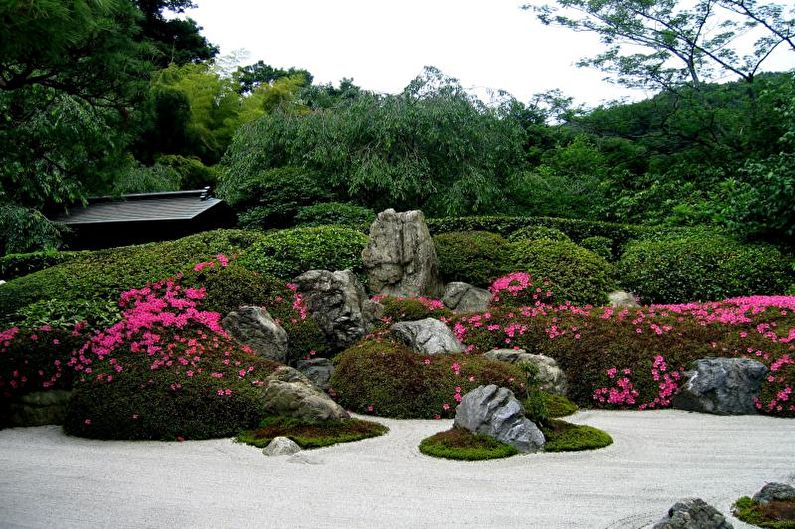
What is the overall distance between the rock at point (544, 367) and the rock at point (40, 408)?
15.8 ft

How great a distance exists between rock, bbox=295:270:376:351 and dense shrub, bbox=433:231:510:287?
7.29ft

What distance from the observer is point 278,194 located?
14.8 m

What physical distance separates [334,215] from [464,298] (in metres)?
4.26

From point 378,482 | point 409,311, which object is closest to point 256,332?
point 409,311

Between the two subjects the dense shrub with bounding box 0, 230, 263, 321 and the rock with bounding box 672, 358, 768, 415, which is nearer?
the rock with bounding box 672, 358, 768, 415

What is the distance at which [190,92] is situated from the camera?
24.0 meters

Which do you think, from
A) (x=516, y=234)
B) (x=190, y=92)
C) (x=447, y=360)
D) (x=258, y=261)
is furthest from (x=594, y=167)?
(x=190, y=92)

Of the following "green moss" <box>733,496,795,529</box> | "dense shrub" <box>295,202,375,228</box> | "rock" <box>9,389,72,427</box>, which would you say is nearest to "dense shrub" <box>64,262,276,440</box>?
"rock" <box>9,389,72,427</box>

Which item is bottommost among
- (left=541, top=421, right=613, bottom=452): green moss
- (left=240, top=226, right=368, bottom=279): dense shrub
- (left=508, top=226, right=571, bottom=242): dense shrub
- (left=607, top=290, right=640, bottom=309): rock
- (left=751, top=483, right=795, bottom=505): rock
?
(left=541, top=421, right=613, bottom=452): green moss

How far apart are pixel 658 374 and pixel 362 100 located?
978 centimetres

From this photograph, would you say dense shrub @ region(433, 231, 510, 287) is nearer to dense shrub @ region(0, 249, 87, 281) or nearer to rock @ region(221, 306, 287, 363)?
rock @ region(221, 306, 287, 363)

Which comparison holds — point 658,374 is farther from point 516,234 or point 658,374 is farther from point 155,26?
point 155,26

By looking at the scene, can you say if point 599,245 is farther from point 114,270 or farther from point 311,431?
point 114,270

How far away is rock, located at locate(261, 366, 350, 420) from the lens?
670 cm
